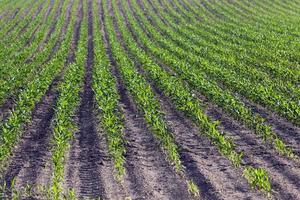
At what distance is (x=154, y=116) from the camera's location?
49.0 ft

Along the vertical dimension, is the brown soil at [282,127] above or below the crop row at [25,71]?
above

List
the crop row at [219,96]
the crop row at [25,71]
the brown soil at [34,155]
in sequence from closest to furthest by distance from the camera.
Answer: the brown soil at [34,155], the crop row at [219,96], the crop row at [25,71]

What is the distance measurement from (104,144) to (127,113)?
3071mm

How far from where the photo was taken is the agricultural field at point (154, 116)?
37.1 ft

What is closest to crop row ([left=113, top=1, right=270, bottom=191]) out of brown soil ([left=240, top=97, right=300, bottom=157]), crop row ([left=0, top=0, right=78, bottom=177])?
brown soil ([left=240, top=97, right=300, bottom=157])

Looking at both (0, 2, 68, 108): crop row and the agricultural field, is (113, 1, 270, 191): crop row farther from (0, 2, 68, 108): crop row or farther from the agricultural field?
(0, 2, 68, 108): crop row

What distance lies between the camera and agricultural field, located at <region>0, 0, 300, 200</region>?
11.3 meters

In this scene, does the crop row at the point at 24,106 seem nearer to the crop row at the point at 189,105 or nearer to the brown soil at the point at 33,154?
the brown soil at the point at 33,154

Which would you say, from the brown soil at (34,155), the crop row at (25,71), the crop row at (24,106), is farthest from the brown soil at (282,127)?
the crop row at (25,71)

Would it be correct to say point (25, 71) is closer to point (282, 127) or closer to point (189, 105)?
point (189, 105)

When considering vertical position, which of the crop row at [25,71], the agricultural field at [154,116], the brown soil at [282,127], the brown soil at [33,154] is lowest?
the crop row at [25,71]

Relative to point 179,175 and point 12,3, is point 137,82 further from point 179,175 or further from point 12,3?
point 12,3

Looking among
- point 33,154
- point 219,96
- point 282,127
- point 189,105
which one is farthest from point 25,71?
point 282,127

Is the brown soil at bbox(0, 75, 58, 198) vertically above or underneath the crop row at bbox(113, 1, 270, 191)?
underneath
